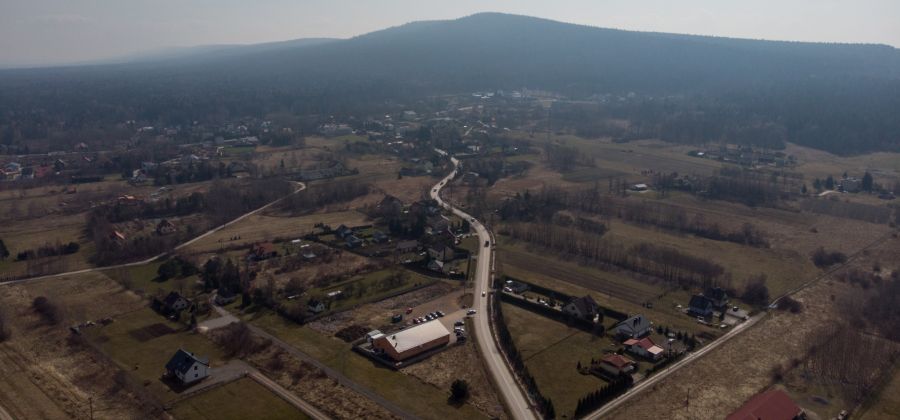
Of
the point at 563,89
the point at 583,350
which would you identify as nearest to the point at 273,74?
the point at 563,89

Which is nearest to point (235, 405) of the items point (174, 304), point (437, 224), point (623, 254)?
point (174, 304)

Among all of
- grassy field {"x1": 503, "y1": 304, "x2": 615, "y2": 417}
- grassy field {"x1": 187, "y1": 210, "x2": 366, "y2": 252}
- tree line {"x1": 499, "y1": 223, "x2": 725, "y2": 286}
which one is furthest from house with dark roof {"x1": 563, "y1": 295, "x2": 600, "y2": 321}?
grassy field {"x1": 187, "y1": 210, "x2": 366, "y2": 252}

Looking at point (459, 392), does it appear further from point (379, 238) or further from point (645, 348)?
point (379, 238)

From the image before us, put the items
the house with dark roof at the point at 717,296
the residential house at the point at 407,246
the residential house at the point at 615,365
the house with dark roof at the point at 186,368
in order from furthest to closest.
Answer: the residential house at the point at 407,246
the house with dark roof at the point at 717,296
the residential house at the point at 615,365
the house with dark roof at the point at 186,368

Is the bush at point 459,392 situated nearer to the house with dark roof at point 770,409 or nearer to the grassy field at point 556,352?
the grassy field at point 556,352

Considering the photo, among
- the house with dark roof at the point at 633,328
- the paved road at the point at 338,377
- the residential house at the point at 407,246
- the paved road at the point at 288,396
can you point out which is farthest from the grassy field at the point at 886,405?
the residential house at the point at 407,246

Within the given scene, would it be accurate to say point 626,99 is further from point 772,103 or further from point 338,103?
point 338,103
